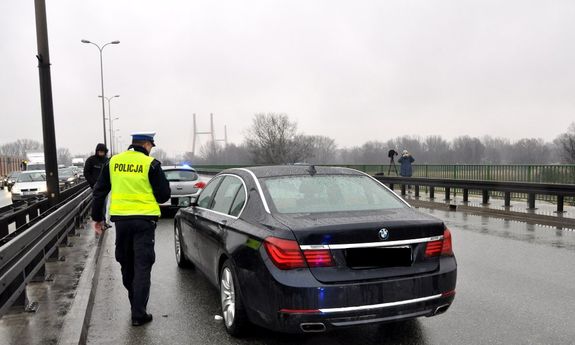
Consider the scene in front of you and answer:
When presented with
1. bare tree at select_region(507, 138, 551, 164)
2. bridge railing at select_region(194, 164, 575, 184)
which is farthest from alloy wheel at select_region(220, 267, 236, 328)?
bare tree at select_region(507, 138, 551, 164)

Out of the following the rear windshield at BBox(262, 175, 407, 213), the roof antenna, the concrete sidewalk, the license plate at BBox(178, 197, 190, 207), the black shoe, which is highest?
the roof antenna

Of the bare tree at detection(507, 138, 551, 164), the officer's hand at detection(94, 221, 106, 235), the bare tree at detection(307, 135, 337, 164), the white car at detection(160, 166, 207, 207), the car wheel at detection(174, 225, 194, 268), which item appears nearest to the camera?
the officer's hand at detection(94, 221, 106, 235)

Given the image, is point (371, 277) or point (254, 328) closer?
point (371, 277)

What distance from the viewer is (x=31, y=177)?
2355cm

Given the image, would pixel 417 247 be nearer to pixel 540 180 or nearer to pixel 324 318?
pixel 324 318

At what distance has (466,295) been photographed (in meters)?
5.36

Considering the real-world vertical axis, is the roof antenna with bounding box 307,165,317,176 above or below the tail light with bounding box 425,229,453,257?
above

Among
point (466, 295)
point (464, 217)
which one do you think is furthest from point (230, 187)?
point (464, 217)

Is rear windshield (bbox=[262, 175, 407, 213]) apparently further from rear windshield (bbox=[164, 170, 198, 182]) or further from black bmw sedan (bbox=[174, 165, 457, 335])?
rear windshield (bbox=[164, 170, 198, 182])

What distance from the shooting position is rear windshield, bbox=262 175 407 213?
4234mm

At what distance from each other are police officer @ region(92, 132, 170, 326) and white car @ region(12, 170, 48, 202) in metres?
17.9

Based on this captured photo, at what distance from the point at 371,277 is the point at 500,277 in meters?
3.32

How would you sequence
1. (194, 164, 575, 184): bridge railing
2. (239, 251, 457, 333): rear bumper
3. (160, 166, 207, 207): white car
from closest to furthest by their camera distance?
1. (239, 251, 457, 333): rear bumper
2. (160, 166, 207, 207): white car
3. (194, 164, 575, 184): bridge railing

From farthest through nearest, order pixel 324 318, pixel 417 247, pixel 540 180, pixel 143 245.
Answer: pixel 540 180, pixel 143 245, pixel 417 247, pixel 324 318
